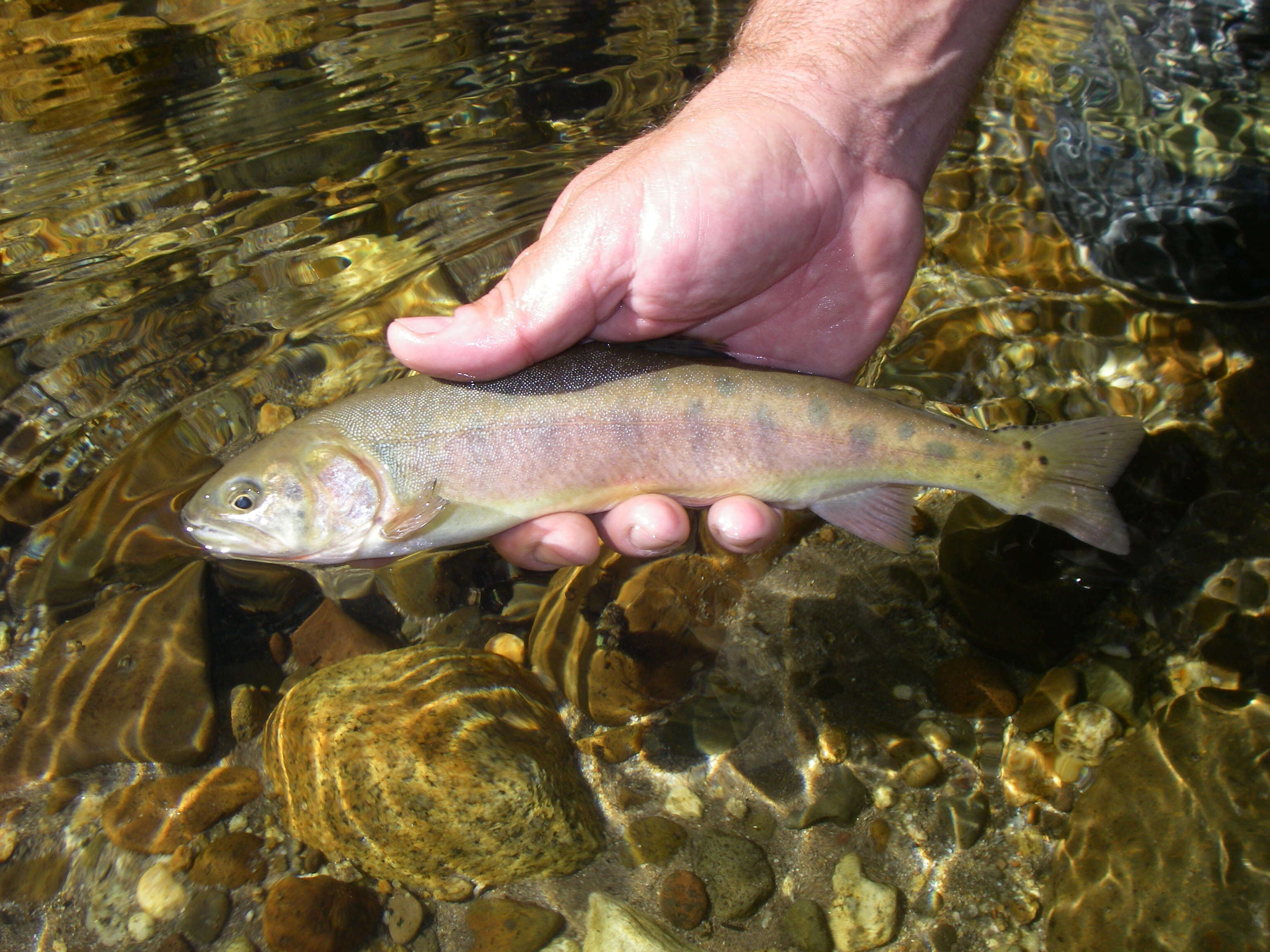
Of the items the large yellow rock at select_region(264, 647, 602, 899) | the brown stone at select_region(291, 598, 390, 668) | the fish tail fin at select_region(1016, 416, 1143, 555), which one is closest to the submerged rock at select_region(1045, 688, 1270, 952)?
the fish tail fin at select_region(1016, 416, 1143, 555)

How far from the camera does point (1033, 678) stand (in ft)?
13.7

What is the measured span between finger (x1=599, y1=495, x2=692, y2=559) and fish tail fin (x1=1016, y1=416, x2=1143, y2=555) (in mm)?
1591

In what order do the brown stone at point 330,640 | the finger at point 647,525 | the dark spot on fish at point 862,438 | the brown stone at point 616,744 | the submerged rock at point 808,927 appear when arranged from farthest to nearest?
the brown stone at point 330,640
the brown stone at point 616,744
the submerged rock at point 808,927
the finger at point 647,525
the dark spot on fish at point 862,438

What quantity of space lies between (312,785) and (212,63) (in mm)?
4698

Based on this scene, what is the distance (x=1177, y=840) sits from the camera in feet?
11.0

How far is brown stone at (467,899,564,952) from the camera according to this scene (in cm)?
365

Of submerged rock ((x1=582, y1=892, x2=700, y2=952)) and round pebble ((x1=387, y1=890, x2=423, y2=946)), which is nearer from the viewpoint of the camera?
submerged rock ((x1=582, y1=892, x2=700, y2=952))

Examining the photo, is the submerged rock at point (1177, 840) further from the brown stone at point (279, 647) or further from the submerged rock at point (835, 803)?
the brown stone at point (279, 647)

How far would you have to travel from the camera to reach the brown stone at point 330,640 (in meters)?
4.59

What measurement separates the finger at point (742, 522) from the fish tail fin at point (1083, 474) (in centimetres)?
116

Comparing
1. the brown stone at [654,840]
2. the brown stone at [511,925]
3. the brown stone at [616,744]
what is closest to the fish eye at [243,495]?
the brown stone at [616,744]

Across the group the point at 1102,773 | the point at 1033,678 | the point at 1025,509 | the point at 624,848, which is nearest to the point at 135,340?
the point at 624,848

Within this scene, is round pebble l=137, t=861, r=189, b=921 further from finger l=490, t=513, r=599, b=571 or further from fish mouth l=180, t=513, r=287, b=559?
finger l=490, t=513, r=599, b=571

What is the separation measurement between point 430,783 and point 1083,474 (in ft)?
11.5
